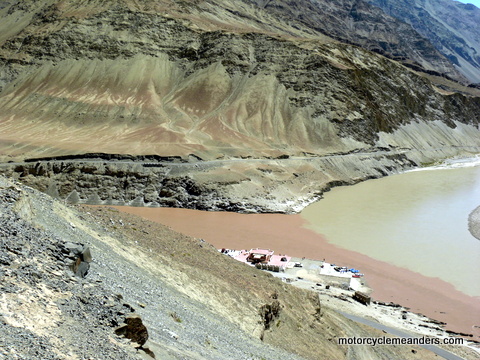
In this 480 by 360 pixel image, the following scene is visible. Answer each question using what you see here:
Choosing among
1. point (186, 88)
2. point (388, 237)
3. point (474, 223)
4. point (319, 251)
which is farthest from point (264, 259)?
point (186, 88)

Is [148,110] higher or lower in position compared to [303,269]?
lower

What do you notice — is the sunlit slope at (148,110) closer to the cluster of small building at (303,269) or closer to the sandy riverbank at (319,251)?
the sandy riverbank at (319,251)

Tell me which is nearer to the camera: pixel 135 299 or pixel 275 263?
pixel 135 299

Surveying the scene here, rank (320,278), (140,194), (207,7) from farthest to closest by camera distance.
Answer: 1. (207,7)
2. (140,194)
3. (320,278)

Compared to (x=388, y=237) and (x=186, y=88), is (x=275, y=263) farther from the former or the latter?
(x=186, y=88)

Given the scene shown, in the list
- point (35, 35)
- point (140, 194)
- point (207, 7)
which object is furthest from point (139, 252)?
point (207, 7)

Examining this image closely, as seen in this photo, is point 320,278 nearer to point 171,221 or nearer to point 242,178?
point 171,221
